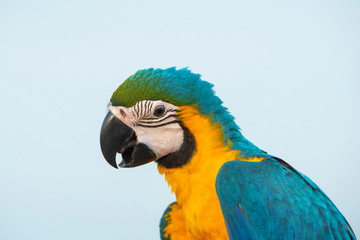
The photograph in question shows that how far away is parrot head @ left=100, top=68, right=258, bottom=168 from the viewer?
1.44 m

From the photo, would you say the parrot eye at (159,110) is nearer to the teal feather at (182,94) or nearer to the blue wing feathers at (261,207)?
the teal feather at (182,94)

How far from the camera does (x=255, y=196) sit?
1.34 m

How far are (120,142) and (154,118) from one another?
171mm

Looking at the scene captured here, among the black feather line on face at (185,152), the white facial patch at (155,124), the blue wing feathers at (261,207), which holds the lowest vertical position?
the blue wing feathers at (261,207)

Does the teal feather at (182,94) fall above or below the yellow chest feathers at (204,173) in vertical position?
above

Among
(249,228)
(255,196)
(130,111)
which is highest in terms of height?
(130,111)

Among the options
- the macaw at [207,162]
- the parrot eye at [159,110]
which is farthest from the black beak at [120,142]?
the parrot eye at [159,110]

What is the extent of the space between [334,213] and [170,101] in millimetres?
792

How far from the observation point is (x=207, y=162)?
1.45 m

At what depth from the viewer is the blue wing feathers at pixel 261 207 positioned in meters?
1.34

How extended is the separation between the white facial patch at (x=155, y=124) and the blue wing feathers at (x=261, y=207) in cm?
23

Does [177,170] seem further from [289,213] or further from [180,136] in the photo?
[289,213]

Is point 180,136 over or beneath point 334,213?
over

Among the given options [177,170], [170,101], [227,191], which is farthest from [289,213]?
[170,101]
